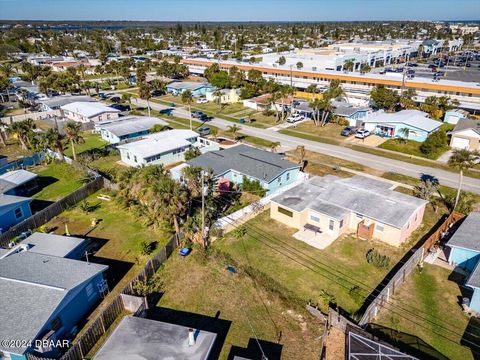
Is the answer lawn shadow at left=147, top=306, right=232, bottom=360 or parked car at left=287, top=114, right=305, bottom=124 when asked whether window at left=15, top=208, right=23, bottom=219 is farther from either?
parked car at left=287, top=114, right=305, bottom=124

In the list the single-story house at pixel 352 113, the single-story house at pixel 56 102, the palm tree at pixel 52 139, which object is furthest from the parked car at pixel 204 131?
the single-story house at pixel 56 102

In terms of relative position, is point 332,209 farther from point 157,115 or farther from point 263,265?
point 157,115

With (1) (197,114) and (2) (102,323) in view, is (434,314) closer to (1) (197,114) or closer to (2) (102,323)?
(2) (102,323)

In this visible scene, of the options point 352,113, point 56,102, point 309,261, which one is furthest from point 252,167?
point 56,102

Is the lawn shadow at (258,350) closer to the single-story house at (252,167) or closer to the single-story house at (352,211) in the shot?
the single-story house at (352,211)

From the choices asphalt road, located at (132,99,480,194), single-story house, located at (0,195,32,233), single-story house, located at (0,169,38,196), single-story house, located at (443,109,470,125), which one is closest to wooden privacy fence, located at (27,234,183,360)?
single-story house, located at (0,195,32,233)

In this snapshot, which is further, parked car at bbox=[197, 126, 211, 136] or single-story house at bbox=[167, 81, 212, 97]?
single-story house at bbox=[167, 81, 212, 97]

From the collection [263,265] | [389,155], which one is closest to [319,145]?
[389,155]
